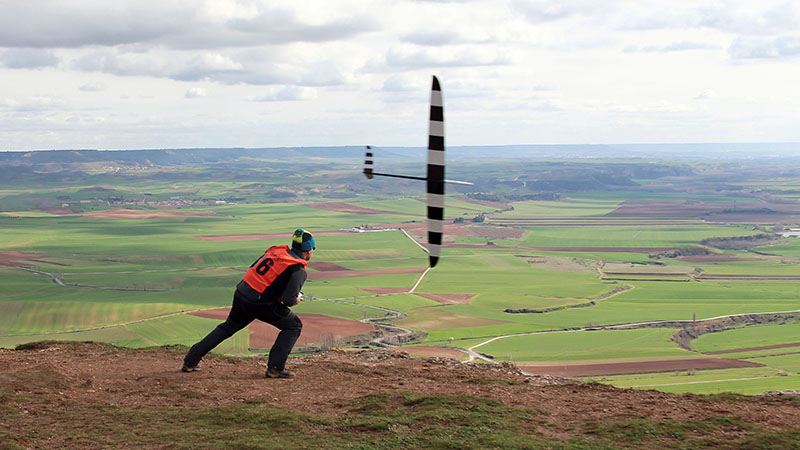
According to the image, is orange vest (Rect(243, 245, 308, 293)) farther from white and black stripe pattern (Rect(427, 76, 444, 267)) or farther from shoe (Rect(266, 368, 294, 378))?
white and black stripe pattern (Rect(427, 76, 444, 267))

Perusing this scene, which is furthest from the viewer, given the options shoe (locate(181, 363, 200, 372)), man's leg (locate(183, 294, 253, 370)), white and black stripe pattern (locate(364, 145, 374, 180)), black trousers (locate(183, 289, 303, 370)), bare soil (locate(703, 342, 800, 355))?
bare soil (locate(703, 342, 800, 355))

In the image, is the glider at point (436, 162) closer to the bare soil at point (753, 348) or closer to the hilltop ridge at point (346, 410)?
the hilltop ridge at point (346, 410)

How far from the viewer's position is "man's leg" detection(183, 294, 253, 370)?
14999mm

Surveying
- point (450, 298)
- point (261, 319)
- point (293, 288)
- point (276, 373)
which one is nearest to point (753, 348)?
point (450, 298)

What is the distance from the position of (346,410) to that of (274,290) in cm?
320

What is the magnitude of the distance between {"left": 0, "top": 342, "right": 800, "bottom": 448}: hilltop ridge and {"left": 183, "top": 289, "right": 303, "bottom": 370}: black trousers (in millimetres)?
568

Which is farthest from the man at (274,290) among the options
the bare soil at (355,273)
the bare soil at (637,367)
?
the bare soil at (355,273)

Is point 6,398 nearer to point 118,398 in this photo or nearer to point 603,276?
point 118,398

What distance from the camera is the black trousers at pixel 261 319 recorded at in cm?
1474

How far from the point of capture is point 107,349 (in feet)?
60.2

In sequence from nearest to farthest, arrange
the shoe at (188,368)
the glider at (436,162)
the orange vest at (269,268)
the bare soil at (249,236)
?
the orange vest at (269,268)
the shoe at (188,368)
the glider at (436,162)
the bare soil at (249,236)

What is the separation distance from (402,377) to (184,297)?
253 feet

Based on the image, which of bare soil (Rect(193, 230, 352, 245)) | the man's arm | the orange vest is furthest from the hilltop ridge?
bare soil (Rect(193, 230, 352, 245))

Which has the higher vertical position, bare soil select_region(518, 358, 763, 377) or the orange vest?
the orange vest
